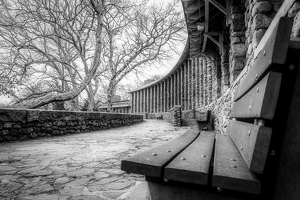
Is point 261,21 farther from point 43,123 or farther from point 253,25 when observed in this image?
point 43,123

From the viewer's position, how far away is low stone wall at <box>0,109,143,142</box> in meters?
3.86

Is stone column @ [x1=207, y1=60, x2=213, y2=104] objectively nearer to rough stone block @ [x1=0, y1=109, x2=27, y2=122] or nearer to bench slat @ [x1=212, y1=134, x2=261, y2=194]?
rough stone block @ [x1=0, y1=109, x2=27, y2=122]

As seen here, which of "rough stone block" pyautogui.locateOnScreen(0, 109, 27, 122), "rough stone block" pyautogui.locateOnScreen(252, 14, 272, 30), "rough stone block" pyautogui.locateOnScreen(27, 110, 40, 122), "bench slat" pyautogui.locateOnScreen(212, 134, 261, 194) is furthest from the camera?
"rough stone block" pyautogui.locateOnScreen(27, 110, 40, 122)

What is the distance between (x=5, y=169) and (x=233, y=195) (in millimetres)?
2299

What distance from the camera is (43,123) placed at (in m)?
4.71

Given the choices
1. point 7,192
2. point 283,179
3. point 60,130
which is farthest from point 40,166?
point 60,130

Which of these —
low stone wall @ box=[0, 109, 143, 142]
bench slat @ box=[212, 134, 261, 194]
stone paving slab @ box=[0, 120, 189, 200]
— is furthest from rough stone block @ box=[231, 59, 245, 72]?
low stone wall @ box=[0, 109, 143, 142]

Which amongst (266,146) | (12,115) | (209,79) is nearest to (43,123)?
(12,115)

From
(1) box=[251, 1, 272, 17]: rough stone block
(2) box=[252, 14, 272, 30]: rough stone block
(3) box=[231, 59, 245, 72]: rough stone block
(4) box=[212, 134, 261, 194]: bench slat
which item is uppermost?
(1) box=[251, 1, 272, 17]: rough stone block

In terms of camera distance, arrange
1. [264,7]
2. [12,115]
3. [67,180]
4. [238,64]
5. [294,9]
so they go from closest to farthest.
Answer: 1. [294,9]
2. [67,180]
3. [264,7]
4. [238,64]
5. [12,115]

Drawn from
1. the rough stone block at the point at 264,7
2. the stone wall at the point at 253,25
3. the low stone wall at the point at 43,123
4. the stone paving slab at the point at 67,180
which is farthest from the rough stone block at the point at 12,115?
the rough stone block at the point at 264,7

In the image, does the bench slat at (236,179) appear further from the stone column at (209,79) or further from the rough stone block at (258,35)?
the stone column at (209,79)

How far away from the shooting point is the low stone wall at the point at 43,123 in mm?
3859

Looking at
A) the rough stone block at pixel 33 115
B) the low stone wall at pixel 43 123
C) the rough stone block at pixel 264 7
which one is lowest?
the low stone wall at pixel 43 123
